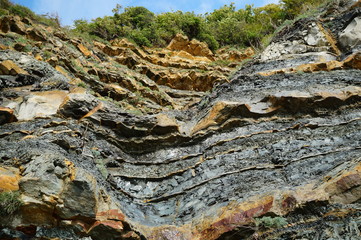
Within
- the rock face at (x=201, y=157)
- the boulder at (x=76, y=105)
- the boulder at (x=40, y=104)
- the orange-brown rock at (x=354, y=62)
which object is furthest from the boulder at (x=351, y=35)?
the boulder at (x=40, y=104)

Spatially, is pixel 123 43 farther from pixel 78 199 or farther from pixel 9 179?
pixel 78 199

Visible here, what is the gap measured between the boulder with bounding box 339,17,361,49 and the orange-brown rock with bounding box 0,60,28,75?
1171 centimetres

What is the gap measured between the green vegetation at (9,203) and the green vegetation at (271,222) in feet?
13.4

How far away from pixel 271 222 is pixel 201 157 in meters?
2.79

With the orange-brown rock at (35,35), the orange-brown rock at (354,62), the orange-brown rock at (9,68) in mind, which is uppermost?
the orange-brown rock at (35,35)

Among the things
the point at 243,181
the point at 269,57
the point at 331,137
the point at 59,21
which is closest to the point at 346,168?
the point at 331,137

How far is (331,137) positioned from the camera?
6676 millimetres

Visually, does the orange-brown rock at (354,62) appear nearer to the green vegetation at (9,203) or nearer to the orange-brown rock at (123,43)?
the green vegetation at (9,203)

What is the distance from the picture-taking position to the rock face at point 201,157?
4.86 metres

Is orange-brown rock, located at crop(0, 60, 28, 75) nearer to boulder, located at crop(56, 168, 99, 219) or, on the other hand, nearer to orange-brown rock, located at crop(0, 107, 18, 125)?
orange-brown rock, located at crop(0, 107, 18, 125)

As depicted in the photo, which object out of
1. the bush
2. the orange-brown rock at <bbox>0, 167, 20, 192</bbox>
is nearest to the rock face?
the orange-brown rock at <bbox>0, 167, 20, 192</bbox>

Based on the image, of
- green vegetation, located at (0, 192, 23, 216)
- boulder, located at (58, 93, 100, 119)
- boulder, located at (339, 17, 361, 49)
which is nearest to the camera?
green vegetation, located at (0, 192, 23, 216)

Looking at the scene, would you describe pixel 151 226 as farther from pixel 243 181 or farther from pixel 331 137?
pixel 331 137

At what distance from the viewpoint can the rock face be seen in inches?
191
